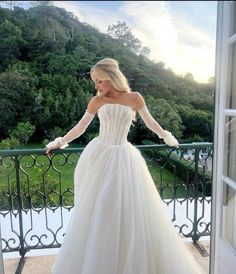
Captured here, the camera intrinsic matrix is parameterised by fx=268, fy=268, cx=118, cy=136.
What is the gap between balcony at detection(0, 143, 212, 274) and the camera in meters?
1.94

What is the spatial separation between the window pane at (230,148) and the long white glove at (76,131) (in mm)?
784

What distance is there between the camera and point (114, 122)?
1.55m

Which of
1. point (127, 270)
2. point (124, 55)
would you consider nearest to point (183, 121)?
point (124, 55)

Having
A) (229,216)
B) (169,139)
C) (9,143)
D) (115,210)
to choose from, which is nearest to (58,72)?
(9,143)

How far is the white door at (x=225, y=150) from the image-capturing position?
1213 millimetres

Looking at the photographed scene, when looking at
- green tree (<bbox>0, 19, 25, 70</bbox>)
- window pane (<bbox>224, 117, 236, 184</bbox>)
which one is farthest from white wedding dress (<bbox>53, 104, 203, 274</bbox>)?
green tree (<bbox>0, 19, 25, 70</bbox>)

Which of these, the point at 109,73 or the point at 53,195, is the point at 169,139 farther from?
the point at 53,195

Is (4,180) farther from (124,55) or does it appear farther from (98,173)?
(124,55)

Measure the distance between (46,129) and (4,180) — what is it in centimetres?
50

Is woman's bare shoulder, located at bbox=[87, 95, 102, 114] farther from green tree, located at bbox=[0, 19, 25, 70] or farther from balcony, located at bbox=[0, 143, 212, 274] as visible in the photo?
green tree, located at bbox=[0, 19, 25, 70]

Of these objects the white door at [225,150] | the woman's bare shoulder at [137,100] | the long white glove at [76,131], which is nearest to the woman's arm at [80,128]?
the long white glove at [76,131]

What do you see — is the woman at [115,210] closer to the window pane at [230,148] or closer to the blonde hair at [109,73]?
the blonde hair at [109,73]

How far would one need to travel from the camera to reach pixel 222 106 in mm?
1280

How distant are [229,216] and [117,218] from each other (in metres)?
0.59
